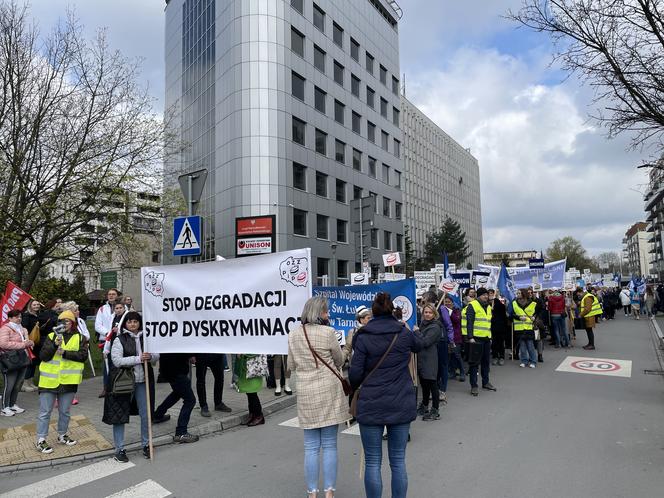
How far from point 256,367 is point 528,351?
327 inches

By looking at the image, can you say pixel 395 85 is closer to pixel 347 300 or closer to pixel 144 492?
pixel 347 300

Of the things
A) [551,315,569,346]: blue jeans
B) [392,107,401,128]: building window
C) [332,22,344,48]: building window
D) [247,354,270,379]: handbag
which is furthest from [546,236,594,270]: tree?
[247,354,270,379]: handbag

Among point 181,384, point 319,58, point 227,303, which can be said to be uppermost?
point 319,58

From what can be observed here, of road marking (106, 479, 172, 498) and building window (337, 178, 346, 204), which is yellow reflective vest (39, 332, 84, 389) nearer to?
road marking (106, 479, 172, 498)

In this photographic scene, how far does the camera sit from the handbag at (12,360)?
8180mm

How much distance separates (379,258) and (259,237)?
119 feet

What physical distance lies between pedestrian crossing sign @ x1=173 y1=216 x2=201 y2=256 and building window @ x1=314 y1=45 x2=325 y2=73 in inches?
1387

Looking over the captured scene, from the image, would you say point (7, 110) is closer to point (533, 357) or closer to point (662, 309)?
point (533, 357)

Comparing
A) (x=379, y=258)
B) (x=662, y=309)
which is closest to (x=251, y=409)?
(x=662, y=309)

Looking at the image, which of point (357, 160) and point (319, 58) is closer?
point (319, 58)

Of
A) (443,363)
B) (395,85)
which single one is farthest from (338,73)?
(443,363)

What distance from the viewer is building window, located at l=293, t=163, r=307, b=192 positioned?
39.1 meters

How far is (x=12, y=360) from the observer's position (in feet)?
27.0

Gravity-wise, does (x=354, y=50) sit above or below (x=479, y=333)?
above
